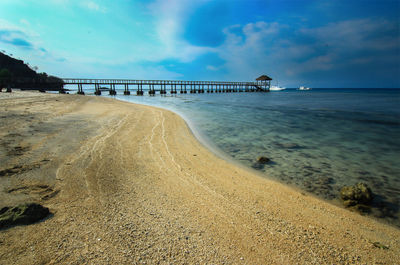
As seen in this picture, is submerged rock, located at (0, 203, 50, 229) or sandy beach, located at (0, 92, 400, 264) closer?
sandy beach, located at (0, 92, 400, 264)

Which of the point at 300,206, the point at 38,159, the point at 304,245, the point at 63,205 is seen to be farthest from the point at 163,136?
the point at 304,245

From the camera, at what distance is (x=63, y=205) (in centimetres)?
292

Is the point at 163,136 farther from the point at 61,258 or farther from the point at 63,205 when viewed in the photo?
the point at 61,258

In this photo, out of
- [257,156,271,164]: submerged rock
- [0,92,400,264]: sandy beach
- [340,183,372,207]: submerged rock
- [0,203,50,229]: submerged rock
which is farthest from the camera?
[257,156,271,164]: submerged rock

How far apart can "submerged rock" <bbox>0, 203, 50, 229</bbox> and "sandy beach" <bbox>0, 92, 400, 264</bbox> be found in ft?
0.34

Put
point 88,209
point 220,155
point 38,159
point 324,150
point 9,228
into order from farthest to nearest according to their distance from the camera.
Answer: point 324,150 → point 220,155 → point 38,159 → point 88,209 → point 9,228

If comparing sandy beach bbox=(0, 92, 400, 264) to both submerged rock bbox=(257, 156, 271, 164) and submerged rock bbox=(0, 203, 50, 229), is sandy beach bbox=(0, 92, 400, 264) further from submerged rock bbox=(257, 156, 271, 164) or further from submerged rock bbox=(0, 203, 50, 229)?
submerged rock bbox=(257, 156, 271, 164)

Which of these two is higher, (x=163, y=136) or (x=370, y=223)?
(x=163, y=136)

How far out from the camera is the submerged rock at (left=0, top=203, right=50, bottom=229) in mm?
2434

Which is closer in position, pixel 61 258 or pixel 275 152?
pixel 61 258

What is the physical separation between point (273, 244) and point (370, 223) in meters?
2.19

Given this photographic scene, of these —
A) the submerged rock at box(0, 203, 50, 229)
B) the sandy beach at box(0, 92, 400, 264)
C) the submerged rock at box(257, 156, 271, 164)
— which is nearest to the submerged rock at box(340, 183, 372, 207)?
the sandy beach at box(0, 92, 400, 264)

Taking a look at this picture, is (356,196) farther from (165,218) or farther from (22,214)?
(22,214)

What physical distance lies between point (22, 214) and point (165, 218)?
1.90 metres
